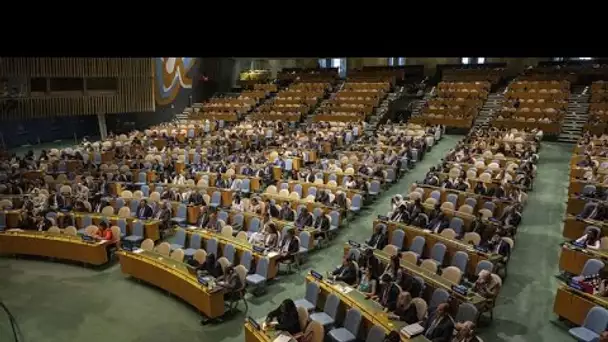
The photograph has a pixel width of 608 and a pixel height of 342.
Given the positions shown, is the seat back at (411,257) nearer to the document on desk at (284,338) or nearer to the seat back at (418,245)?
the seat back at (418,245)

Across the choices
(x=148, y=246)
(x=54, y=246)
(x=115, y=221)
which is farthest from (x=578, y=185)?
(x=54, y=246)

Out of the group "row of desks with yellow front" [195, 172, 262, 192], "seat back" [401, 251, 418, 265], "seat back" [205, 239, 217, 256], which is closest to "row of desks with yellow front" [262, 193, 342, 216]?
"row of desks with yellow front" [195, 172, 262, 192]

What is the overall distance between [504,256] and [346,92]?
2027 centimetres

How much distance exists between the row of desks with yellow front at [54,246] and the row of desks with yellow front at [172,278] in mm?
820

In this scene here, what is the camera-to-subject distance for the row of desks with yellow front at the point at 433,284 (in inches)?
304

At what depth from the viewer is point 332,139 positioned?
67.9 ft

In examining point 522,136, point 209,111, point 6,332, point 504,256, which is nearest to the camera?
point 6,332

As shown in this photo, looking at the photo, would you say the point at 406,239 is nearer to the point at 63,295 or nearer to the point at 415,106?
the point at 63,295

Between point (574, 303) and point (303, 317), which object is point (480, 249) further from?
point (303, 317)

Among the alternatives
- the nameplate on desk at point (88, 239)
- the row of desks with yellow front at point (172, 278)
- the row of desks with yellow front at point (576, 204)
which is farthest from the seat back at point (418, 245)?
the nameplate on desk at point (88, 239)

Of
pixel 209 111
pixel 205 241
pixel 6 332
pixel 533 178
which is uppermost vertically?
pixel 209 111

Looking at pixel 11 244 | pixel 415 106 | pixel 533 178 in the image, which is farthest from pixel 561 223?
pixel 415 106

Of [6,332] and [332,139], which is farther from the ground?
[332,139]

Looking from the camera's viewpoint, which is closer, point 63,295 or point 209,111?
point 63,295
